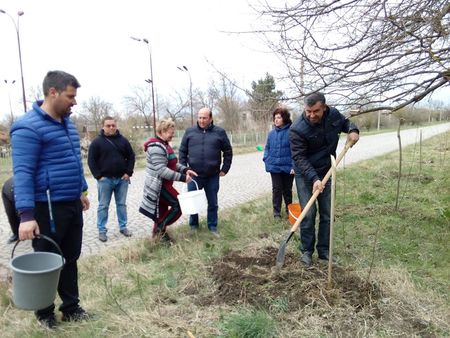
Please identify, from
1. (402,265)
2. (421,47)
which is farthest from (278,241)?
A: (421,47)

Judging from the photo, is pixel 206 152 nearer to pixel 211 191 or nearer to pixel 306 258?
pixel 211 191

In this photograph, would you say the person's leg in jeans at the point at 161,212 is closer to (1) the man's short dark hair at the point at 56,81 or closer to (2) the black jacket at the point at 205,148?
(2) the black jacket at the point at 205,148

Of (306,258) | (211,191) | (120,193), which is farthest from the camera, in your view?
(120,193)

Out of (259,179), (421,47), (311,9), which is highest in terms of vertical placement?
(311,9)

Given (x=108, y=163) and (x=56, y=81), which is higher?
(x=56, y=81)

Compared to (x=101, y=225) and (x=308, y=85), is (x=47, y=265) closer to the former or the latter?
(x=101, y=225)

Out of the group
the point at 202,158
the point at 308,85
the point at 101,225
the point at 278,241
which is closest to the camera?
the point at 308,85

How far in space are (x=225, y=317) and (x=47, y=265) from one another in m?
1.39

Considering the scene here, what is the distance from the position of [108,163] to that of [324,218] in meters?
3.12

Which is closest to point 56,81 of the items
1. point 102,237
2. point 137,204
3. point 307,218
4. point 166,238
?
point 307,218

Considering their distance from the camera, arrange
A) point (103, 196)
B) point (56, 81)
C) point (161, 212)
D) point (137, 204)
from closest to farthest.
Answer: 1. point (56, 81)
2. point (161, 212)
3. point (103, 196)
4. point (137, 204)

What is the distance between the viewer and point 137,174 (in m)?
13.0

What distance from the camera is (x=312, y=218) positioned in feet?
12.5

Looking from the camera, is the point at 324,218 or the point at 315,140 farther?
the point at 324,218
